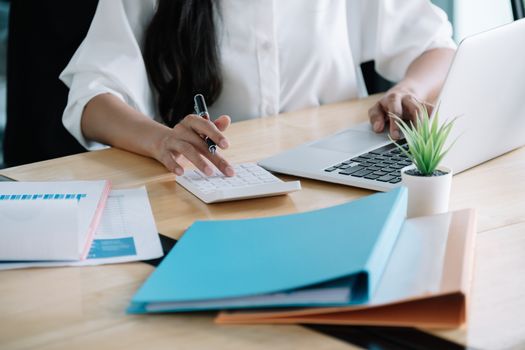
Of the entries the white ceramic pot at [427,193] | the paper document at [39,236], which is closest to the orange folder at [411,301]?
the white ceramic pot at [427,193]

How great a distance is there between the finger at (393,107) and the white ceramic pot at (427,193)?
40 cm

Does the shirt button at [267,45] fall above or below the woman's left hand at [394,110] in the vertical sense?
above

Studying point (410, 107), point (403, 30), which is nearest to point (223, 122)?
point (410, 107)

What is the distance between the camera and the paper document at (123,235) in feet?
3.35

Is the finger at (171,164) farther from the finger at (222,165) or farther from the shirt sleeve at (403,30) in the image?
the shirt sleeve at (403,30)

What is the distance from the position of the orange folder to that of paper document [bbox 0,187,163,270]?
0.23m

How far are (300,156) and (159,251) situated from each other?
17.4 inches

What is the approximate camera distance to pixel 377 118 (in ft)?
5.07

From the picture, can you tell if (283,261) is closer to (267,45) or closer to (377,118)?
(377,118)

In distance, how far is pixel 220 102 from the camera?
190 cm

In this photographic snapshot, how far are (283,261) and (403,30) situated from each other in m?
1.28

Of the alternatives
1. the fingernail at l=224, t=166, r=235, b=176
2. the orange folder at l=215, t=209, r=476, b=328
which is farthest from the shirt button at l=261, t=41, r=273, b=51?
the orange folder at l=215, t=209, r=476, b=328

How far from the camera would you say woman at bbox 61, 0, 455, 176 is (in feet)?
5.50

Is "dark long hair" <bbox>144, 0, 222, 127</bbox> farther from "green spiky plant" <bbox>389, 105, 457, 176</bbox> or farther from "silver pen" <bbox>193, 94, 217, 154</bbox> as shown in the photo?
"green spiky plant" <bbox>389, 105, 457, 176</bbox>
